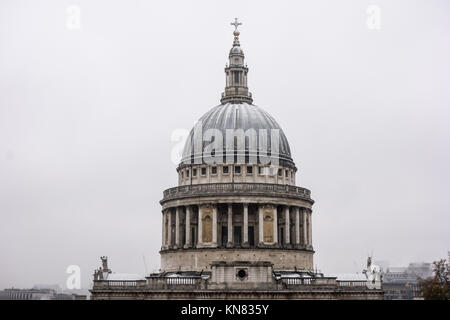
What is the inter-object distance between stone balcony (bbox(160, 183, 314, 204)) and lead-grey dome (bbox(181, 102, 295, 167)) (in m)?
4.37

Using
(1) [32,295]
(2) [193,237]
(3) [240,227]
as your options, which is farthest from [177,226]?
(1) [32,295]

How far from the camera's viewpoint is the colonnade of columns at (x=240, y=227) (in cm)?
8512

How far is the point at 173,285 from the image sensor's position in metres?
77.2

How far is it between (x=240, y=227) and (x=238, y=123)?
1326cm

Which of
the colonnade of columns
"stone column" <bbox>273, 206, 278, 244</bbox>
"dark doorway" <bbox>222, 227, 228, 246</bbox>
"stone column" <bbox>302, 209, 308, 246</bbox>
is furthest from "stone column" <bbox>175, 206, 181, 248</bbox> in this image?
"stone column" <bbox>302, 209, 308, 246</bbox>

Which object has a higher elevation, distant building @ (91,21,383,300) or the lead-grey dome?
the lead-grey dome

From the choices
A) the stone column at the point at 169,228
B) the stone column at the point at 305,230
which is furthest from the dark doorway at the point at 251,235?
the stone column at the point at 169,228

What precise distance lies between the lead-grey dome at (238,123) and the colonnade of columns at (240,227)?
6.90 m

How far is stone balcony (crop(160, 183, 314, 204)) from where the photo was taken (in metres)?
85.8

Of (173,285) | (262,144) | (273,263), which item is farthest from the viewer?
(262,144)

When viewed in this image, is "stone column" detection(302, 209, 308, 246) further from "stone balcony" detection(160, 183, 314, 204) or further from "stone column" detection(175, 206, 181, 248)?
"stone column" detection(175, 206, 181, 248)
